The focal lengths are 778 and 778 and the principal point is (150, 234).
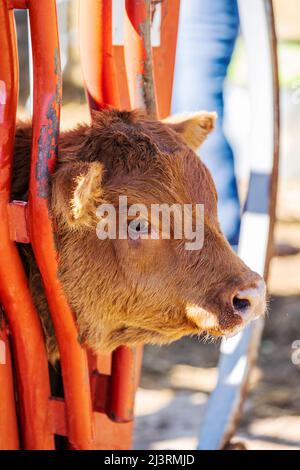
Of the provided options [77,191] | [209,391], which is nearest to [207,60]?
[77,191]

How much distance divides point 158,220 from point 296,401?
2.60 m

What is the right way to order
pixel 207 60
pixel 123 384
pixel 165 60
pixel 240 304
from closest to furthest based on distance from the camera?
pixel 240 304 → pixel 123 384 → pixel 165 60 → pixel 207 60

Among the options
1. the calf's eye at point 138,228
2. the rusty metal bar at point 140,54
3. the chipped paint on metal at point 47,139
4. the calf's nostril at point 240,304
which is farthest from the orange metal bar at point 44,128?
the calf's nostril at point 240,304

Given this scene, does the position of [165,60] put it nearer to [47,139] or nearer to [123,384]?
[47,139]

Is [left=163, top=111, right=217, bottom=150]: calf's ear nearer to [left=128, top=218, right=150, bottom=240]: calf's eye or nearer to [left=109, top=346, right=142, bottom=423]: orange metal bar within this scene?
Result: [left=128, top=218, right=150, bottom=240]: calf's eye

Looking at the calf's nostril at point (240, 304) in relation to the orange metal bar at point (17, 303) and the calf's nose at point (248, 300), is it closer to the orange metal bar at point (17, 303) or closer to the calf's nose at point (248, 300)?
the calf's nose at point (248, 300)

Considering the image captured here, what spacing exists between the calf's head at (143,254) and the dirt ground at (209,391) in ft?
6.00

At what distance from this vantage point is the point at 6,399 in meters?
2.38

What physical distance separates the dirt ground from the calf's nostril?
1.95 meters

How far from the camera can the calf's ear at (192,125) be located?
2566 mm

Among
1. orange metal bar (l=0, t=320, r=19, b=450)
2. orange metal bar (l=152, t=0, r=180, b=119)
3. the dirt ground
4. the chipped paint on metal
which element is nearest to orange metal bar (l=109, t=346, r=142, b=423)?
orange metal bar (l=0, t=320, r=19, b=450)

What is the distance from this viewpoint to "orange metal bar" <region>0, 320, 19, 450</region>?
2346 millimetres

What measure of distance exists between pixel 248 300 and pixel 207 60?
4.98 feet

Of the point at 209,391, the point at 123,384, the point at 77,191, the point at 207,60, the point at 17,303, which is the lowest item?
the point at 209,391
